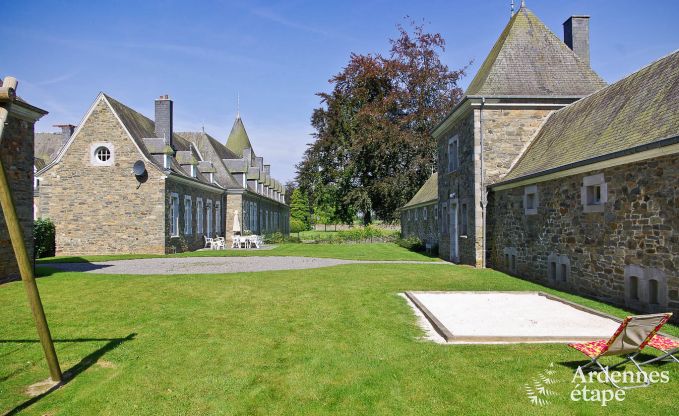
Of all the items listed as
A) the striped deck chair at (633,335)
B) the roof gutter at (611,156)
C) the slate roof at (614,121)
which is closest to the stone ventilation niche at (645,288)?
the roof gutter at (611,156)

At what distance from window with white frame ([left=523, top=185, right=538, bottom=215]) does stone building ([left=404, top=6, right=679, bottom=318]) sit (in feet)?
0.09

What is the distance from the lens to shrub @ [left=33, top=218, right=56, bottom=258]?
2047 centimetres

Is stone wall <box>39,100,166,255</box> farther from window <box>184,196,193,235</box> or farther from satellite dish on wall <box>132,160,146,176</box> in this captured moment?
window <box>184,196,193,235</box>

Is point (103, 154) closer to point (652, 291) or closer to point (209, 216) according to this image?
point (209, 216)

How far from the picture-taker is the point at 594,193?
1024 cm

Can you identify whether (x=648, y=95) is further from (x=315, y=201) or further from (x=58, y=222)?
(x=315, y=201)

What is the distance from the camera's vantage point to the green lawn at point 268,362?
4.45 meters

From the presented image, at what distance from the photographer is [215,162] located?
1293 inches

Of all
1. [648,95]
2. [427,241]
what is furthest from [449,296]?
[427,241]

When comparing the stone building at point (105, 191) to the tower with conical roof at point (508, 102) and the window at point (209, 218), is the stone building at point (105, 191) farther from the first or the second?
the tower with conical roof at point (508, 102)

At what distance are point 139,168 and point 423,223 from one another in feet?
51.4

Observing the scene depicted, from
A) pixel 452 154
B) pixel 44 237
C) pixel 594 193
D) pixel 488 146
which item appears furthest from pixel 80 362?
pixel 44 237

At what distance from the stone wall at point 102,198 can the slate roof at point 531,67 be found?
14875mm

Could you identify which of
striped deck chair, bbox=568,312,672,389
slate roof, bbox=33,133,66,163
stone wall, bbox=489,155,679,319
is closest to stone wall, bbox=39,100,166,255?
slate roof, bbox=33,133,66,163
